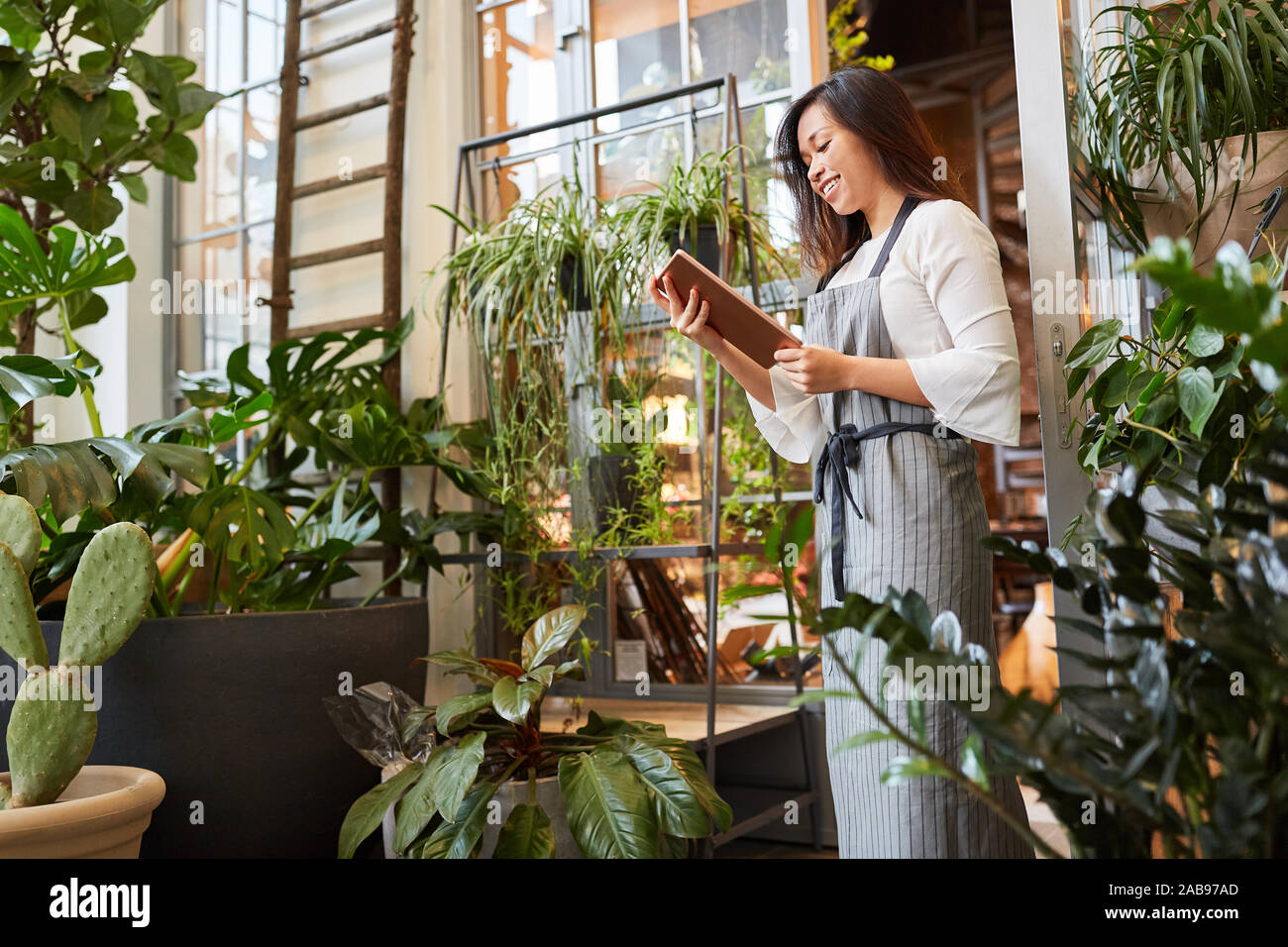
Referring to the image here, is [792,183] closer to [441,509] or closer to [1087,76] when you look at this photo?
[1087,76]

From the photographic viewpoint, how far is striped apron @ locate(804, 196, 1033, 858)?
1.33 m

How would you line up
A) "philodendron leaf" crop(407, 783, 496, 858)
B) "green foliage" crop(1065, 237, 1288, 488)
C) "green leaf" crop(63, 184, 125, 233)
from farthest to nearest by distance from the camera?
1. "green leaf" crop(63, 184, 125, 233)
2. "philodendron leaf" crop(407, 783, 496, 858)
3. "green foliage" crop(1065, 237, 1288, 488)

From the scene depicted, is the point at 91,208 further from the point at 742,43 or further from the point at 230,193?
the point at 742,43

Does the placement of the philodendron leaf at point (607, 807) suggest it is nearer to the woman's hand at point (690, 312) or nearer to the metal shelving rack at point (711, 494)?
the metal shelving rack at point (711, 494)

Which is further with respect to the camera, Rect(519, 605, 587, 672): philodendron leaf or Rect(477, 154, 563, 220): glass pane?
Rect(477, 154, 563, 220): glass pane

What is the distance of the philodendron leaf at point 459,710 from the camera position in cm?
167

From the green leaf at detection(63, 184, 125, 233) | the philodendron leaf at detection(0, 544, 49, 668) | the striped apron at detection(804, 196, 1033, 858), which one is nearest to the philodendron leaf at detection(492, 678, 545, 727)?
the striped apron at detection(804, 196, 1033, 858)

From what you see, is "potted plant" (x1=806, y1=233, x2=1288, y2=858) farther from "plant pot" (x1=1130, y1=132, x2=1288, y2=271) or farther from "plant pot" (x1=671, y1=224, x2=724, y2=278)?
"plant pot" (x1=671, y1=224, x2=724, y2=278)

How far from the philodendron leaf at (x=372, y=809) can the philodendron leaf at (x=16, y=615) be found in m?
0.56

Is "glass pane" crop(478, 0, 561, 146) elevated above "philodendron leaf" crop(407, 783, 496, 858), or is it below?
above

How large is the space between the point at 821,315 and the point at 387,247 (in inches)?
65.2

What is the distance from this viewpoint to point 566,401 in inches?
95.5
